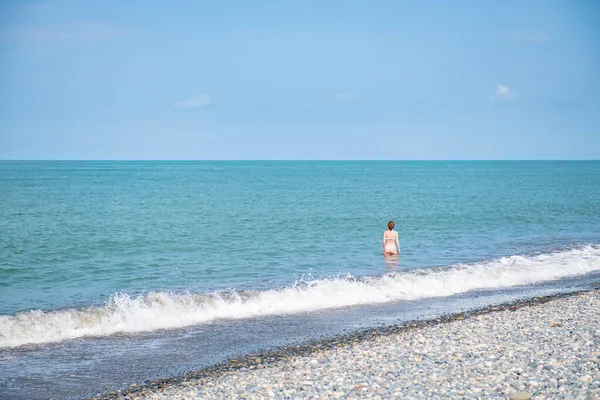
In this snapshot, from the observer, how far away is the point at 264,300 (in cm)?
1600

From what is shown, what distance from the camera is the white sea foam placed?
13.6m

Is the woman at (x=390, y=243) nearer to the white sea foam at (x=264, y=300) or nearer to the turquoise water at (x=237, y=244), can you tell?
the turquoise water at (x=237, y=244)

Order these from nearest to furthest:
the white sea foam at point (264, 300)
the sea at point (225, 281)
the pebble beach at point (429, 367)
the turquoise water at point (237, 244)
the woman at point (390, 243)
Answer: the pebble beach at point (429, 367), the sea at point (225, 281), the white sea foam at point (264, 300), the turquoise water at point (237, 244), the woman at point (390, 243)

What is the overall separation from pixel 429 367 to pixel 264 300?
724cm

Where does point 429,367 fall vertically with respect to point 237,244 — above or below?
above

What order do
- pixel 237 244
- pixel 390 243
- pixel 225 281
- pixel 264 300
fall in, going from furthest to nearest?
pixel 237 244 → pixel 390 243 → pixel 225 281 → pixel 264 300

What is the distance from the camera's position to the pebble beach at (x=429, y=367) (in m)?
8.34

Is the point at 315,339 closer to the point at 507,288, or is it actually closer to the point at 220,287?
the point at 220,287

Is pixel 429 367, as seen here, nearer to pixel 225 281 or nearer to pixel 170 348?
pixel 170 348

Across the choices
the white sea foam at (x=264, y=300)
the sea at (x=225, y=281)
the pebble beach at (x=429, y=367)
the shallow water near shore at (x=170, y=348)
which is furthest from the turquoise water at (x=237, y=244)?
the pebble beach at (x=429, y=367)

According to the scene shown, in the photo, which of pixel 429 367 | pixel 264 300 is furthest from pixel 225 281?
pixel 429 367

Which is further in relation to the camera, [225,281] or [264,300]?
[225,281]

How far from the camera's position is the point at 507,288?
59.8ft

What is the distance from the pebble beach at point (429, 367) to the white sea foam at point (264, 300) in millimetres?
3837
